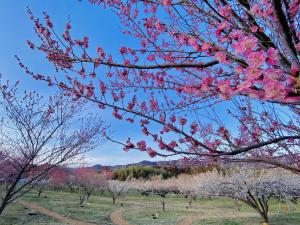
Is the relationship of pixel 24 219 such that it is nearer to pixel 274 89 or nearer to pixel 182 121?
pixel 182 121

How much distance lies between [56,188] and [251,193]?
185ft

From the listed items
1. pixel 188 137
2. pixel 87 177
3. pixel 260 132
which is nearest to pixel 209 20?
pixel 188 137

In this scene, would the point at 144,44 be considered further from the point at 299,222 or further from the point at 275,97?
the point at 299,222

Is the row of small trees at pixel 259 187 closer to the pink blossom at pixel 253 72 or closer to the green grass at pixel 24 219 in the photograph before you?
the green grass at pixel 24 219

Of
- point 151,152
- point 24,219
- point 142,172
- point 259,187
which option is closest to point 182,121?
point 151,152

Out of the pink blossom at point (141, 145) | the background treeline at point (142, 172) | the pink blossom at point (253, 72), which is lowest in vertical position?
the pink blossom at point (253, 72)

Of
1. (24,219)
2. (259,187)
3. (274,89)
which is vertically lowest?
(24,219)

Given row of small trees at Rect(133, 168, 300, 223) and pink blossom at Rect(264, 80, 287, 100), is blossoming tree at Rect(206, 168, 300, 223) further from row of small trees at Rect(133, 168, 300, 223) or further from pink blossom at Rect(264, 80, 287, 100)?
pink blossom at Rect(264, 80, 287, 100)

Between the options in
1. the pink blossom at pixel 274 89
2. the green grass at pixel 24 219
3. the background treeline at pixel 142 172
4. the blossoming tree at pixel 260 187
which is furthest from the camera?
the background treeline at pixel 142 172

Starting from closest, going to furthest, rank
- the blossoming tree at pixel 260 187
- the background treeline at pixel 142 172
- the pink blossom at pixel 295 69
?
1. the pink blossom at pixel 295 69
2. the blossoming tree at pixel 260 187
3. the background treeline at pixel 142 172

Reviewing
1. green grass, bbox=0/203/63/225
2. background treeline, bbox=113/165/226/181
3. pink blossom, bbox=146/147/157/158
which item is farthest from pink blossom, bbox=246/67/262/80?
background treeline, bbox=113/165/226/181

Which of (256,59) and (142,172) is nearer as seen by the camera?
(256,59)

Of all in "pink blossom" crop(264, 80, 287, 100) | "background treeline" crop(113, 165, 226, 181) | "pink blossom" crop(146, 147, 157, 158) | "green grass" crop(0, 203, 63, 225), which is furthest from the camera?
"background treeline" crop(113, 165, 226, 181)

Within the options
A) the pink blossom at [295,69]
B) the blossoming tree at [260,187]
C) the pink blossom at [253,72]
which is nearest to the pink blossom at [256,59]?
the pink blossom at [253,72]
